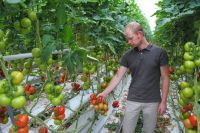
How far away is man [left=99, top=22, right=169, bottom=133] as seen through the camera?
3.13 m

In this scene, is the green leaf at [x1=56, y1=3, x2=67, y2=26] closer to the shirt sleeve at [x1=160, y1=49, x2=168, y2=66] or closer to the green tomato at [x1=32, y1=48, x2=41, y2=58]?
the green tomato at [x1=32, y1=48, x2=41, y2=58]

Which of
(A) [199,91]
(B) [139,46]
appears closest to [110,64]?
(B) [139,46]

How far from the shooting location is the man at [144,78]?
313cm

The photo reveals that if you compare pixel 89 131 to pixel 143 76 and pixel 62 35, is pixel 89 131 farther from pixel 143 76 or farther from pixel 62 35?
pixel 62 35

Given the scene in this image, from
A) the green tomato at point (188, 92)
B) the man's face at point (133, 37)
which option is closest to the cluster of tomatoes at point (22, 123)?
the green tomato at point (188, 92)

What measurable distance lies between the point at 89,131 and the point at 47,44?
2615 millimetres

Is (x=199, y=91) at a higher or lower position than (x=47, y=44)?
lower

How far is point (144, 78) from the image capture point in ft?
10.5

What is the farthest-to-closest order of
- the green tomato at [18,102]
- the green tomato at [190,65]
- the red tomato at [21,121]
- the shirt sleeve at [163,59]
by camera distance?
the shirt sleeve at [163,59]
the green tomato at [190,65]
the red tomato at [21,121]
the green tomato at [18,102]

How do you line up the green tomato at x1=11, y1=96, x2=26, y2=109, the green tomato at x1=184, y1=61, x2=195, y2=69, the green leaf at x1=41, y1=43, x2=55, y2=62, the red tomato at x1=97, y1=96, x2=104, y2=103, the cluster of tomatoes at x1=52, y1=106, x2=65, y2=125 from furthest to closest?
1. the red tomato at x1=97, y1=96, x2=104, y2=103
2. the cluster of tomatoes at x1=52, y1=106, x2=65, y2=125
3. the green tomato at x1=184, y1=61, x2=195, y2=69
4. the green leaf at x1=41, y1=43, x2=55, y2=62
5. the green tomato at x1=11, y1=96, x2=26, y2=109

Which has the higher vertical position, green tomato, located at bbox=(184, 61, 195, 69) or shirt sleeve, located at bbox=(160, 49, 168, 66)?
green tomato, located at bbox=(184, 61, 195, 69)

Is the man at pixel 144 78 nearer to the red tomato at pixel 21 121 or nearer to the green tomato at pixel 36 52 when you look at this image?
the green tomato at pixel 36 52

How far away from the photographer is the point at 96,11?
127 inches

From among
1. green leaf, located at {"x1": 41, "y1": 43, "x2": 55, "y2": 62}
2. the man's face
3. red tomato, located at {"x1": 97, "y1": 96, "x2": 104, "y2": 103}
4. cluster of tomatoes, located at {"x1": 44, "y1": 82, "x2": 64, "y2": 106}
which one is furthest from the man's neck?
green leaf, located at {"x1": 41, "y1": 43, "x2": 55, "y2": 62}
